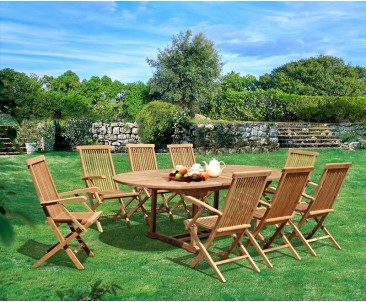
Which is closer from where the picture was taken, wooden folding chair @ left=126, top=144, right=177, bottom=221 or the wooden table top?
the wooden table top

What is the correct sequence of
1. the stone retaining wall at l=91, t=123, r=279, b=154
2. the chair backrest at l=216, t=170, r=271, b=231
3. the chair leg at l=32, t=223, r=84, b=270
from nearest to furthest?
the chair backrest at l=216, t=170, r=271, b=231, the chair leg at l=32, t=223, r=84, b=270, the stone retaining wall at l=91, t=123, r=279, b=154

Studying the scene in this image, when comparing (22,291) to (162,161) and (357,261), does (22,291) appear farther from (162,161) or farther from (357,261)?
(162,161)

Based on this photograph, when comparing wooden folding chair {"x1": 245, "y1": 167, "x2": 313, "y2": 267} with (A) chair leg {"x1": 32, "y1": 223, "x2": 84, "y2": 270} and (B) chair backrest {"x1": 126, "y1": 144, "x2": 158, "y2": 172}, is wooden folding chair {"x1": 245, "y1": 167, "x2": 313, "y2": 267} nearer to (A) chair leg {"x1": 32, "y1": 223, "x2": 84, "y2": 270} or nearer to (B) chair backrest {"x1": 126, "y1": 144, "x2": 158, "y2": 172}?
(A) chair leg {"x1": 32, "y1": 223, "x2": 84, "y2": 270}

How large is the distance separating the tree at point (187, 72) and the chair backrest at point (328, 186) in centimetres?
2476

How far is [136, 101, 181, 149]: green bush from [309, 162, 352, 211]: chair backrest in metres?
10.5

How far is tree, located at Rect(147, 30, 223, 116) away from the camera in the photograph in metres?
31.4

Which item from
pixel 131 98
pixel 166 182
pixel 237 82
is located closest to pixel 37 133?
pixel 166 182

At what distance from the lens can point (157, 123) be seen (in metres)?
16.4

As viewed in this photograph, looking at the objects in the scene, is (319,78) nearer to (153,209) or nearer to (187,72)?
(187,72)

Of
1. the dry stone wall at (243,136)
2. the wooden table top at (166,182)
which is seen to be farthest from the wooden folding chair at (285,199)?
the dry stone wall at (243,136)

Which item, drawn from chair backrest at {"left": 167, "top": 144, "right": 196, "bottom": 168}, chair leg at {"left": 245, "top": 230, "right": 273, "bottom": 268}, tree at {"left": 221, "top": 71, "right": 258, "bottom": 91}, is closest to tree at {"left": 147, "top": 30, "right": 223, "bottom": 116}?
tree at {"left": 221, "top": 71, "right": 258, "bottom": 91}

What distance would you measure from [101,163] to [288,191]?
3433 mm

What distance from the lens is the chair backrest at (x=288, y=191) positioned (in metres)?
5.38

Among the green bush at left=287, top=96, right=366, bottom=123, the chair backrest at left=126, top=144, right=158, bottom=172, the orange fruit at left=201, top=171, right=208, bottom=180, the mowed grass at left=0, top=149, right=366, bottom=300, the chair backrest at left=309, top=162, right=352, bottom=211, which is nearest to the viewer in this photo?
the mowed grass at left=0, top=149, right=366, bottom=300
